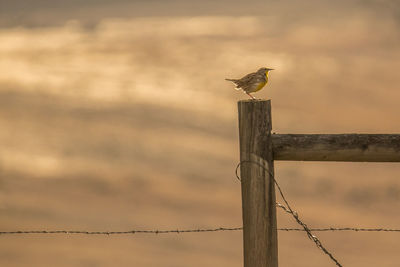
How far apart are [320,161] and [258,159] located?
1.55 feet

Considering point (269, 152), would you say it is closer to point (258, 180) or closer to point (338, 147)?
point (258, 180)

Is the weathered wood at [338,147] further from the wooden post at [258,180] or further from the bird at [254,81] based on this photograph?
the bird at [254,81]

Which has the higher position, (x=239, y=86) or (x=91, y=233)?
(x=239, y=86)

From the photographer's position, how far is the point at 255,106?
4730mm

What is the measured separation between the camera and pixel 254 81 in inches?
225

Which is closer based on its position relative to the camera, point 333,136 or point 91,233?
point 333,136

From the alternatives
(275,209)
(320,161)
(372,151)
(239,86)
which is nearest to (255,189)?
(275,209)

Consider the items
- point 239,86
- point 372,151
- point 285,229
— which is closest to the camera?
point 372,151

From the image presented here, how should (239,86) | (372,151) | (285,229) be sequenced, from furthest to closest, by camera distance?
(239,86), (285,229), (372,151)

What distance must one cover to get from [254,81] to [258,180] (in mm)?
1270

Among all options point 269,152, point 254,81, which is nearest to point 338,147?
point 269,152

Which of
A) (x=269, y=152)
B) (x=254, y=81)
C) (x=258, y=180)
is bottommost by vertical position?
(x=258, y=180)

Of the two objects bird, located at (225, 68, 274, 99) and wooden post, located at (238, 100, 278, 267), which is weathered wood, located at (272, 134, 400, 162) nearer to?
wooden post, located at (238, 100, 278, 267)

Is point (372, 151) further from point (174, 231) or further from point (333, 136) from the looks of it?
point (174, 231)
